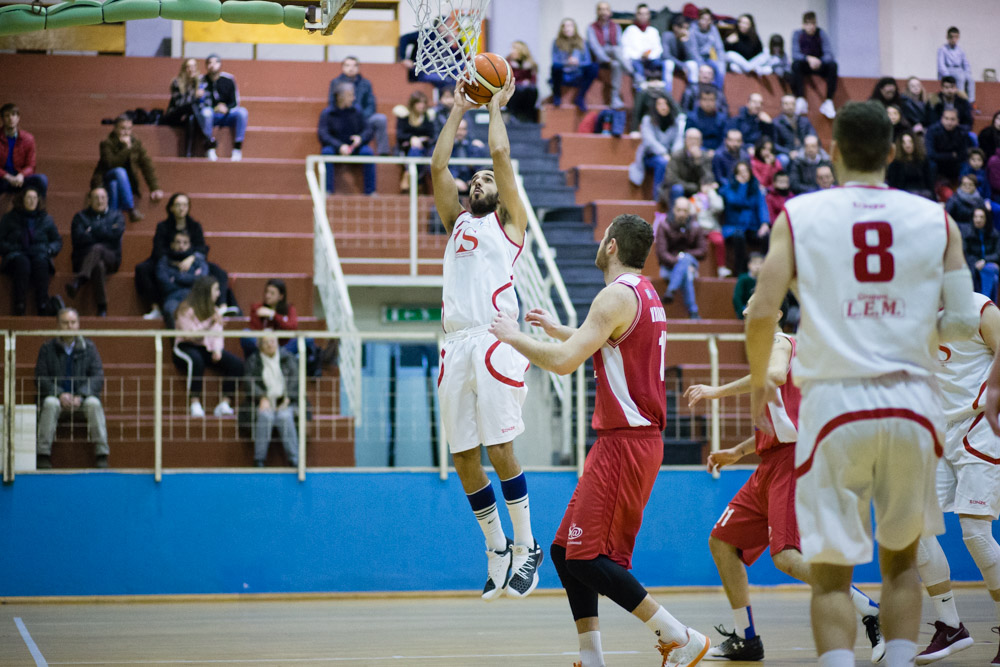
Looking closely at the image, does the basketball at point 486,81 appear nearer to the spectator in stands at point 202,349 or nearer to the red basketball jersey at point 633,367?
the red basketball jersey at point 633,367

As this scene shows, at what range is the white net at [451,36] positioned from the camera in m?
5.90

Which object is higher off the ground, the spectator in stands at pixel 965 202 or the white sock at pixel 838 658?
the spectator in stands at pixel 965 202

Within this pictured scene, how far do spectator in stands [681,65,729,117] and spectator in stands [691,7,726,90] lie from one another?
2.42ft

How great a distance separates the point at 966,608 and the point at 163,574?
21.1 ft

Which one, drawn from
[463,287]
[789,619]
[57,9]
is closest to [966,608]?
[789,619]

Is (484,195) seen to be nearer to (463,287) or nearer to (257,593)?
(463,287)

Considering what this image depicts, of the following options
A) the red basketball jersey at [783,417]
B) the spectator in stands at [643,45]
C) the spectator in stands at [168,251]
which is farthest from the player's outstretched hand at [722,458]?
the spectator in stands at [643,45]

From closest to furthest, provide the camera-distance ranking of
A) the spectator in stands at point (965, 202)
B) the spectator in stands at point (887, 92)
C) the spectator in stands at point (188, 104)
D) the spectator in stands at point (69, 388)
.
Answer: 1. the spectator in stands at point (69, 388)
2. the spectator in stands at point (188, 104)
3. the spectator in stands at point (965, 202)
4. the spectator in stands at point (887, 92)

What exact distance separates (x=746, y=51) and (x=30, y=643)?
13935 millimetres

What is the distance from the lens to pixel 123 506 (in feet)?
32.0

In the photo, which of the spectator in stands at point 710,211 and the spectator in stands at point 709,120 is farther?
the spectator in stands at point 709,120

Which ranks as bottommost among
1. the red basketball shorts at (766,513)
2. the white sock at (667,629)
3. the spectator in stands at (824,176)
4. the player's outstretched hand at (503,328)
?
the white sock at (667,629)

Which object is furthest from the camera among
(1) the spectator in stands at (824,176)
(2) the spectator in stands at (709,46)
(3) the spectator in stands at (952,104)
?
(2) the spectator in stands at (709,46)

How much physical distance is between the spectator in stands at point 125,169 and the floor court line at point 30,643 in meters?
6.06
